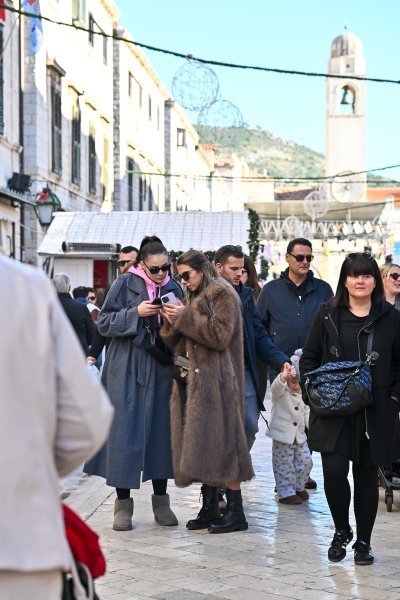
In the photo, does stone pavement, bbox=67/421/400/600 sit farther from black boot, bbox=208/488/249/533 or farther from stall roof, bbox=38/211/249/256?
stall roof, bbox=38/211/249/256

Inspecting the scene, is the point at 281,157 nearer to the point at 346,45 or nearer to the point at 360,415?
the point at 346,45

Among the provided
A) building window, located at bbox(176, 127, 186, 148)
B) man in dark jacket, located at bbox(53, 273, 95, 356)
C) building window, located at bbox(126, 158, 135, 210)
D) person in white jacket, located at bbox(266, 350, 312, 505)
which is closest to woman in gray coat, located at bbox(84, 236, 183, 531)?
person in white jacket, located at bbox(266, 350, 312, 505)

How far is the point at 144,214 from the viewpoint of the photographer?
21.9 meters

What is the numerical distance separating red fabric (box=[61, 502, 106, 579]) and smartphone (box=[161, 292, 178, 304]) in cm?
426

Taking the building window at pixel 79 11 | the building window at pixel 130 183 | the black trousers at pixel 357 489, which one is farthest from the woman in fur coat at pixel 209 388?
the building window at pixel 130 183

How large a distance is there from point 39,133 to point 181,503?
16392 mm

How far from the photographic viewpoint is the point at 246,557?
665cm

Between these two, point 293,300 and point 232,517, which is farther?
point 293,300

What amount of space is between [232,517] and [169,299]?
1.51 metres

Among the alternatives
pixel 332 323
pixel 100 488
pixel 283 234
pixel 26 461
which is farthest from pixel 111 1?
pixel 26 461

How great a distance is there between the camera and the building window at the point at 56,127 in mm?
25531

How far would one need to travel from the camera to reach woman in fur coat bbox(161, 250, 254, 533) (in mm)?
7156

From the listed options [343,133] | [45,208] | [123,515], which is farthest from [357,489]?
[343,133]

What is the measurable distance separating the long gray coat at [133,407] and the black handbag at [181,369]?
0.88 ft
